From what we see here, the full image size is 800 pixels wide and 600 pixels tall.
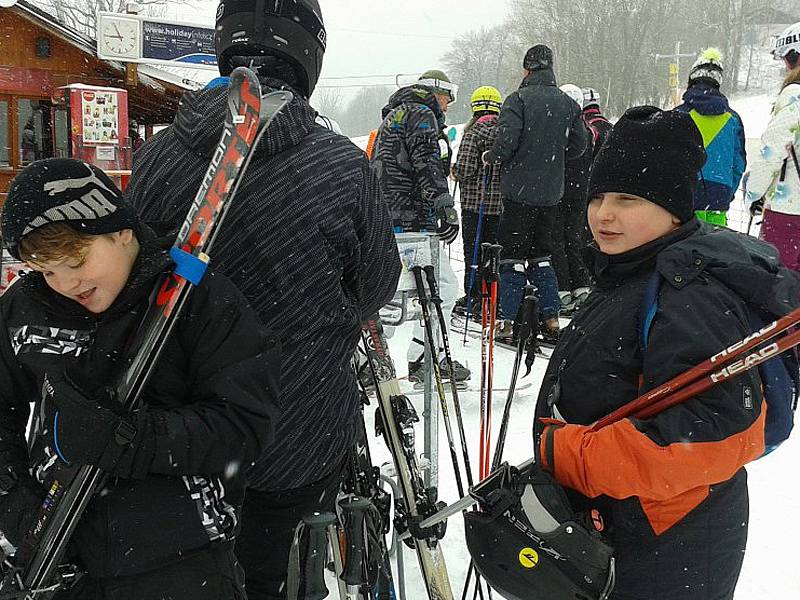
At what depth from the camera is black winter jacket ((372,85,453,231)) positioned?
191 inches

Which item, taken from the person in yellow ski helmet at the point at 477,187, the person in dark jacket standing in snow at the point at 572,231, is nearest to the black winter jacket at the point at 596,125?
the person in dark jacket standing in snow at the point at 572,231

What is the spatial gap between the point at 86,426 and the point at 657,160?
1.36m

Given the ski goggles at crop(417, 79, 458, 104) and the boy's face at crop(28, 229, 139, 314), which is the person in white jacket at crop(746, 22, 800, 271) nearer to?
the ski goggles at crop(417, 79, 458, 104)

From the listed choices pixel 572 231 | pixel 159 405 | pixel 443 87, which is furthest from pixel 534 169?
pixel 159 405

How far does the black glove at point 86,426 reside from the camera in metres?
1.24

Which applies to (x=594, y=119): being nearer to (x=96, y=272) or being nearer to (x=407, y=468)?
(x=407, y=468)

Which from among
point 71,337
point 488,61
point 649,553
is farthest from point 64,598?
point 488,61

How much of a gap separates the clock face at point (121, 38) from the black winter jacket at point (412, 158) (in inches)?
273

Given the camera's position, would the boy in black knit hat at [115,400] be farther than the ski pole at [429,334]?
No

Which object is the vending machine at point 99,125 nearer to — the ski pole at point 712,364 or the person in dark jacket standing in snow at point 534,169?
the person in dark jacket standing in snow at point 534,169

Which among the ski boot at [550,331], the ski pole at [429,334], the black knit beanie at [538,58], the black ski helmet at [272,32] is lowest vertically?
the ski boot at [550,331]

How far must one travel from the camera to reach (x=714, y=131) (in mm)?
4855

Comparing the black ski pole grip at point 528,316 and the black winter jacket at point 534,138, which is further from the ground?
the black winter jacket at point 534,138

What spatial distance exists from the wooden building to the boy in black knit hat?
1050 centimetres
